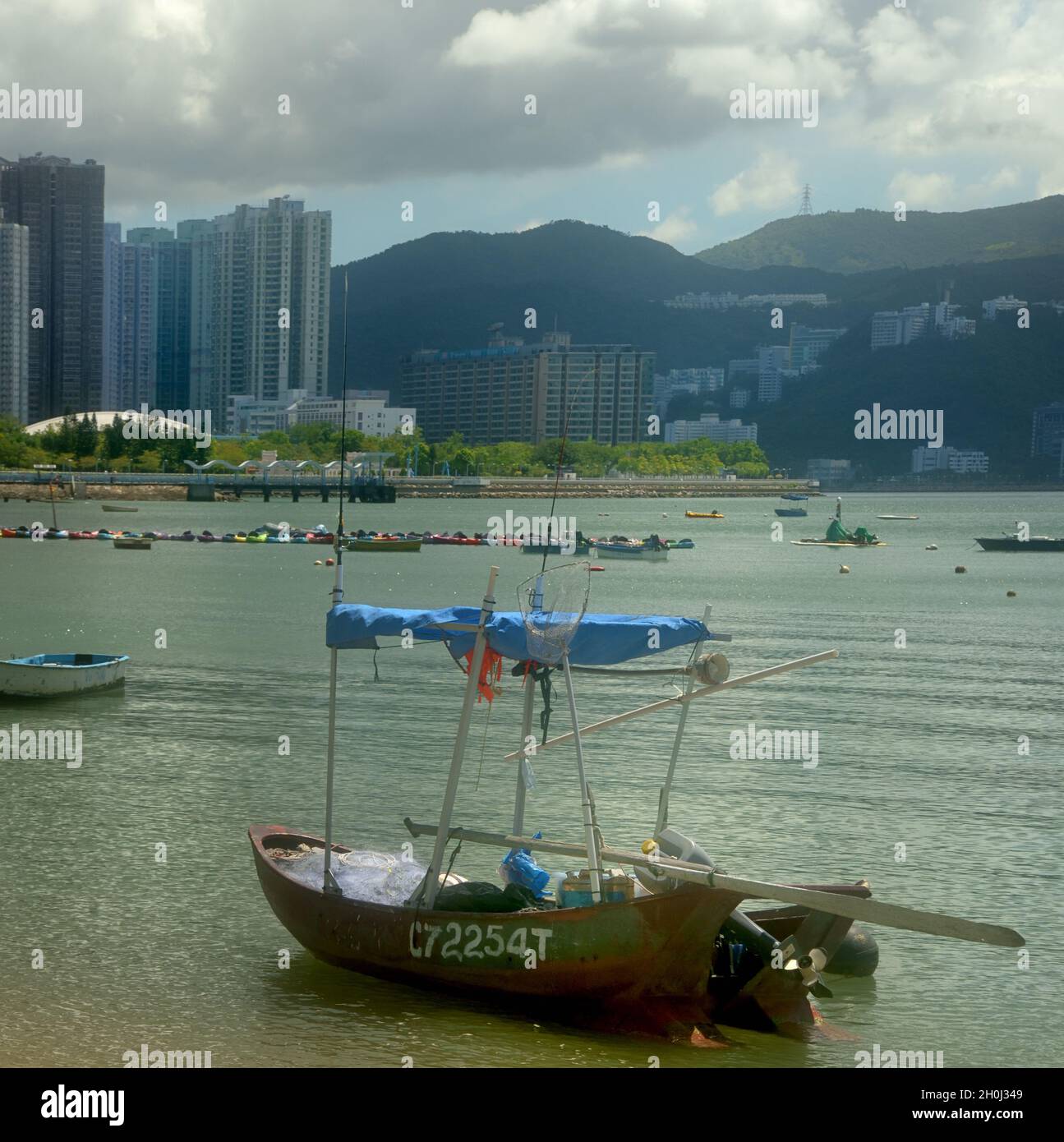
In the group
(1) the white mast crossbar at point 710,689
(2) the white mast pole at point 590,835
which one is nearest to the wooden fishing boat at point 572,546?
(1) the white mast crossbar at point 710,689

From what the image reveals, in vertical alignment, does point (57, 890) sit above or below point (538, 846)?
below

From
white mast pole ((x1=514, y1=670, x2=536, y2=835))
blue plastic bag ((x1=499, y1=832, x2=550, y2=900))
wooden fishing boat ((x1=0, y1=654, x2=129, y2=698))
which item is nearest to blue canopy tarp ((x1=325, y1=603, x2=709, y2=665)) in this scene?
white mast pole ((x1=514, y1=670, x2=536, y2=835))

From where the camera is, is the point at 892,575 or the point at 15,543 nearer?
the point at 892,575

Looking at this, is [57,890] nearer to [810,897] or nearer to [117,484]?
[810,897]

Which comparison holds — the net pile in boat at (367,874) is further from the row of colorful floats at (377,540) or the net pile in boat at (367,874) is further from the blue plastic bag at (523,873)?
the row of colorful floats at (377,540)

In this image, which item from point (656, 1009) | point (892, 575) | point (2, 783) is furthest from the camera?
point (892, 575)

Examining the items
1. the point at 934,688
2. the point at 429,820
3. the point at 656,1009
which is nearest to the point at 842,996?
the point at 656,1009

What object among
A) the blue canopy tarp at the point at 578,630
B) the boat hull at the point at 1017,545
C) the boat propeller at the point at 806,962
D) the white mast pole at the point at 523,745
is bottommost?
the boat hull at the point at 1017,545
